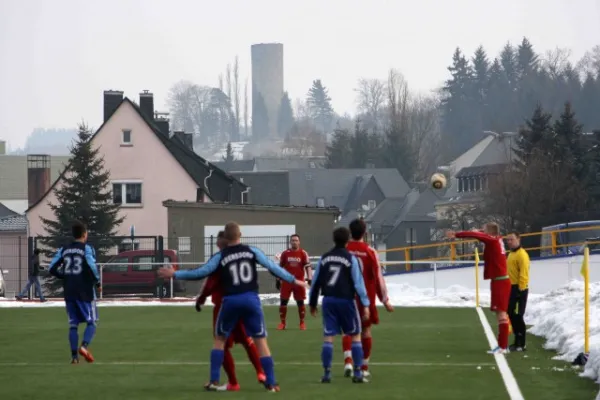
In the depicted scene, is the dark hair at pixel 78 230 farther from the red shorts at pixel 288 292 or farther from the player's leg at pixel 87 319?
the red shorts at pixel 288 292

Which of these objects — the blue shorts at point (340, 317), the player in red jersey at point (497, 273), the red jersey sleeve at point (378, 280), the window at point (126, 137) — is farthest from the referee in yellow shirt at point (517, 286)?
the window at point (126, 137)

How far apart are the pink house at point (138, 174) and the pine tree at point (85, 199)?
1890 millimetres

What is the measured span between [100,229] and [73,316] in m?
46.1

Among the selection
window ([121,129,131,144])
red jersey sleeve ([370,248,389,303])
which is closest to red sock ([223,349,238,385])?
red jersey sleeve ([370,248,389,303])

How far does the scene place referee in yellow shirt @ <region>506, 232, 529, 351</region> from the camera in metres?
18.8

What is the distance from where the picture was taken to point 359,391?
13.6 m

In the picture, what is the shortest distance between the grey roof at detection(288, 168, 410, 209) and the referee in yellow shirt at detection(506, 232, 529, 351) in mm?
108342

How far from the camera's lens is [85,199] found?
63719 mm

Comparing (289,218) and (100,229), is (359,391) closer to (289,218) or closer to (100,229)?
(289,218)

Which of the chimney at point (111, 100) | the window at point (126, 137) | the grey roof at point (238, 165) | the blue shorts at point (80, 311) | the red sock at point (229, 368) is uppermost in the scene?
the grey roof at point (238, 165)

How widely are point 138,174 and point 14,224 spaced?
14487mm

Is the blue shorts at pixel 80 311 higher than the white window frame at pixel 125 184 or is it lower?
lower

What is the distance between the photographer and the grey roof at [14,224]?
77.4 metres

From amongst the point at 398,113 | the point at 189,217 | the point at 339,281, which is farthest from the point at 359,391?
the point at 398,113
